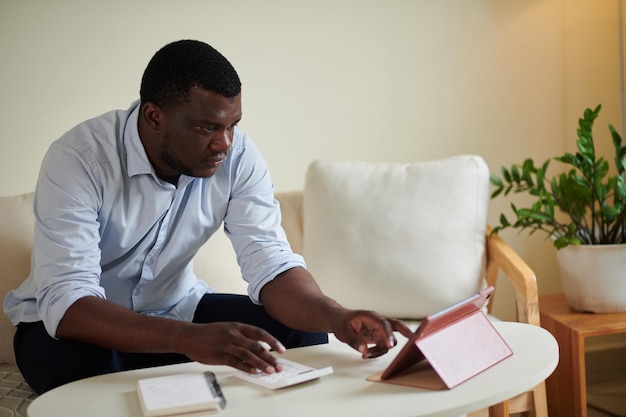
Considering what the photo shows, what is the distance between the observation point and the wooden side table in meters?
2.22

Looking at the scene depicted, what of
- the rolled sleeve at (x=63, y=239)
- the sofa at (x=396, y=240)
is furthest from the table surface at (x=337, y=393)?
the sofa at (x=396, y=240)

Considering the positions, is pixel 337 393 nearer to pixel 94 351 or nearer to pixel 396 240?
pixel 94 351

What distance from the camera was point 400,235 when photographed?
2.26 metres

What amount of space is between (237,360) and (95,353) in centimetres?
31

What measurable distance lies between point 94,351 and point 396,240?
3.43 feet

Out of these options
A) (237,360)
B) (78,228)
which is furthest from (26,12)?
(237,360)

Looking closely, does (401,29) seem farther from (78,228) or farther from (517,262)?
(78,228)

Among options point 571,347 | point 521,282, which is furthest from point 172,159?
point 571,347

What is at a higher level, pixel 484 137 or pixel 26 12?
pixel 26 12

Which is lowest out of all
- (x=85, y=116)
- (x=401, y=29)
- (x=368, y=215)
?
(x=368, y=215)

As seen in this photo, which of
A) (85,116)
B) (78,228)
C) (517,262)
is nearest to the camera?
(78,228)

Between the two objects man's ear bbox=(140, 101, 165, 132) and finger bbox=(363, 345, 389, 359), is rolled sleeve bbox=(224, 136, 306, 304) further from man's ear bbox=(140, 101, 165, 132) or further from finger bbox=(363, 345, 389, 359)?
finger bbox=(363, 345, 389, 359)

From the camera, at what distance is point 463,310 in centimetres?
131

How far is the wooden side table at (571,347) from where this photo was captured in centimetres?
222
